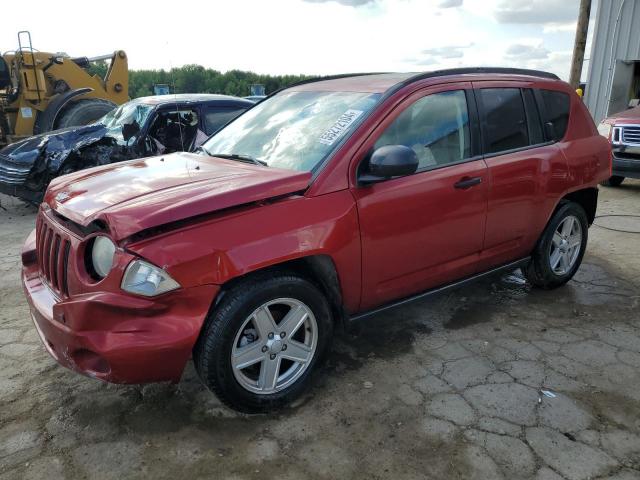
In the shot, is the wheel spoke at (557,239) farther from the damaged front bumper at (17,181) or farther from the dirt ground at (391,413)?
the damaged front bumper at (17,181)

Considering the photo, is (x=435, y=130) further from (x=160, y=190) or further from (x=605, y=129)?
(x=605, y=129)

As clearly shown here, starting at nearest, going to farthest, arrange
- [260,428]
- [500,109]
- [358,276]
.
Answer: [260,428], [358,276], [500,109]

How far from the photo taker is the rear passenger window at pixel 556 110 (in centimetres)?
401

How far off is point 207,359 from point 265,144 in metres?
1.50

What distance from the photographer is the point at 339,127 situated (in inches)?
120

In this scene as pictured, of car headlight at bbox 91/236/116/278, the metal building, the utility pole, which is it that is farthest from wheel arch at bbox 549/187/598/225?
the metal building

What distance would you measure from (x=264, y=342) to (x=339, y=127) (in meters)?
1.32

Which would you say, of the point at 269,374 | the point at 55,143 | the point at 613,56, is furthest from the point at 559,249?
the point at 613,56

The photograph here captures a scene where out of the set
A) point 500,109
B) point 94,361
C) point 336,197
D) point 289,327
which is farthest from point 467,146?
point 94,361

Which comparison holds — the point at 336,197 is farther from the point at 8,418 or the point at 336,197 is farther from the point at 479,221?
the point at 8,418

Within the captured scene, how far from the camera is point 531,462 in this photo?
238 cm

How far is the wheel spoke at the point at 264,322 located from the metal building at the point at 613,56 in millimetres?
13537

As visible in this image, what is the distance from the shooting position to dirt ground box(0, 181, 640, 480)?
7.84 feet

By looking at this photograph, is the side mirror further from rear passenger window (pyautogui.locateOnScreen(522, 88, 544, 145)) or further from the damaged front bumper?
the damaged front bumper
